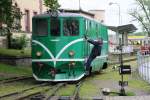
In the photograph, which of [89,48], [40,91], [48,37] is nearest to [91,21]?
[89,48]

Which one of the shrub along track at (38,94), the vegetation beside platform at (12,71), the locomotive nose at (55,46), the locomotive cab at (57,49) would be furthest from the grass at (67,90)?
the vegetation beside platform at (12,71)

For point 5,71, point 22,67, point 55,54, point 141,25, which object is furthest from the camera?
point 141,25

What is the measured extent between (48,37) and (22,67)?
38.5ft

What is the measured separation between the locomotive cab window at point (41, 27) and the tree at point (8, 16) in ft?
26.9

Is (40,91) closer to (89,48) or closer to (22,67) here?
(89,48)

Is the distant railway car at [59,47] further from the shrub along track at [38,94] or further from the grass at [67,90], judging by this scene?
the shrub along track at [38,94]

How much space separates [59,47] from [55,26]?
109 centimetres

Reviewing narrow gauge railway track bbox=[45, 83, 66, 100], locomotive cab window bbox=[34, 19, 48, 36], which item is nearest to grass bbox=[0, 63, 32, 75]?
locomotive cab window bbox=[34, 19, 48, 36]

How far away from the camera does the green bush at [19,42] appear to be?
162 feet

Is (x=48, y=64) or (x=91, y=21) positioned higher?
(x=91, y=21)

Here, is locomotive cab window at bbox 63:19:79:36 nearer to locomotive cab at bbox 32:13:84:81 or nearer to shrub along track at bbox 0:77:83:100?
locomotive cab at bbox 32:13:84:81

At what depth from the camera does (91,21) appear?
96.5ft

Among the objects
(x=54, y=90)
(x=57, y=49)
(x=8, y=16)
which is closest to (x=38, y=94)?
(x=54, y=90)

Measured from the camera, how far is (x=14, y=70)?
116 ft
